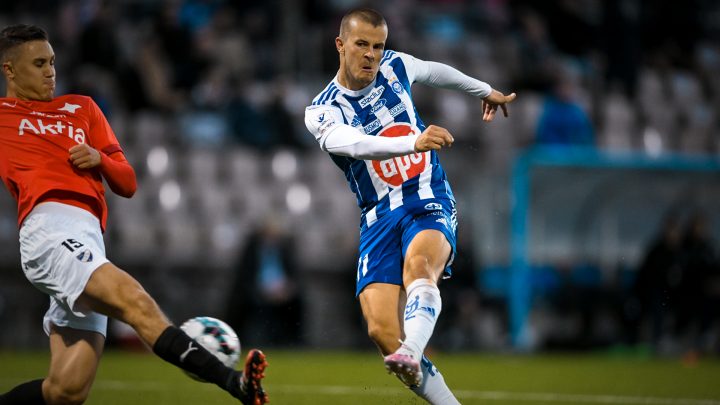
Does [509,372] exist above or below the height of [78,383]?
below

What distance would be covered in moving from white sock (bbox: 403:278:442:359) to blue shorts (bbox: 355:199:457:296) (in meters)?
0.43

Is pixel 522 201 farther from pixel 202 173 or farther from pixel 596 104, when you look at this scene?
pixel 202 173

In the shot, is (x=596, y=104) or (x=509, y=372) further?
(x=596, y=104)

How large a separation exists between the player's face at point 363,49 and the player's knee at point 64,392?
2412mm

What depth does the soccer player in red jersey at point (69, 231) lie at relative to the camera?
5.88 meters

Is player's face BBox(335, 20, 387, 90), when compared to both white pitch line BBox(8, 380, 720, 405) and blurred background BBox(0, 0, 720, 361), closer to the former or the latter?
white pitch line BBox(8, 380, 720, 405)

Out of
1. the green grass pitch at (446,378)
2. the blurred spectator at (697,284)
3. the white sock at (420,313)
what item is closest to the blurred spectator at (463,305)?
the green grass pitch at (446,378)

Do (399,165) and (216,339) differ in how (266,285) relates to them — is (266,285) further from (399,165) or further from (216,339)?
(216,339)

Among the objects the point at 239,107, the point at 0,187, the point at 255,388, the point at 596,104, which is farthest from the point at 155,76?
the point at 255,388

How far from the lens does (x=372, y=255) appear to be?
6.96m

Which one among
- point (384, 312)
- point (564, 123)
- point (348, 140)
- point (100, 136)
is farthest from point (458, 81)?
point (564, 123)

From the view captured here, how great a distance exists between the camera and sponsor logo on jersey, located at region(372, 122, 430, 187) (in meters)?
7.08

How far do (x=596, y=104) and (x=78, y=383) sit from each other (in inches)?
530

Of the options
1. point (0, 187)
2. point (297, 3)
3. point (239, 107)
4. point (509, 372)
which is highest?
point (297, 3)
